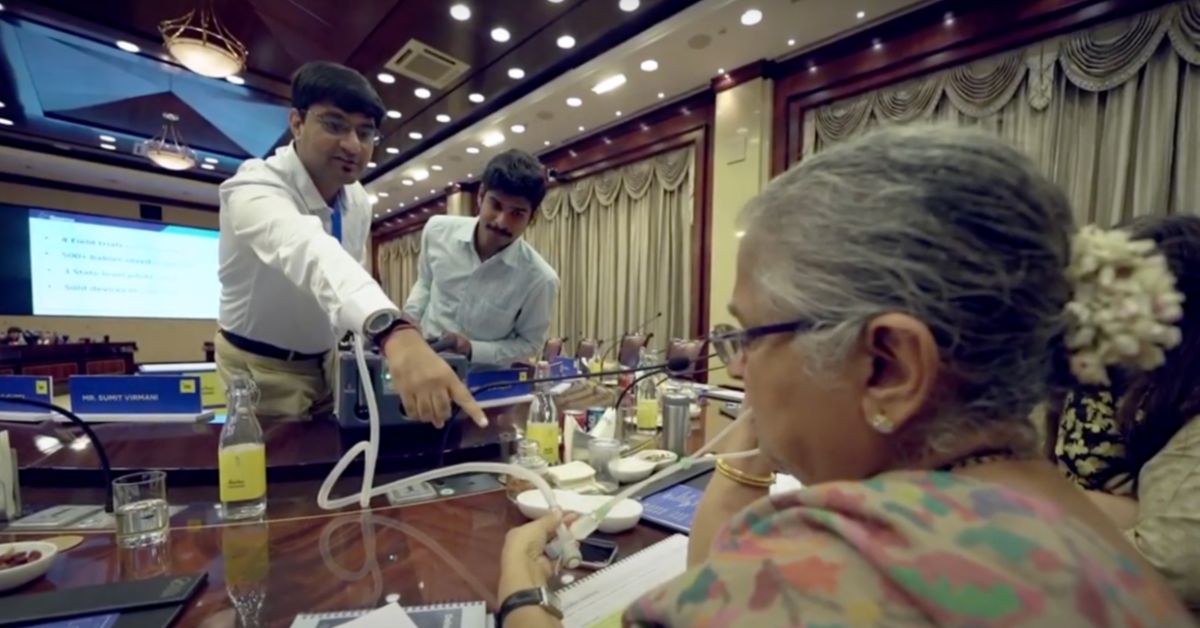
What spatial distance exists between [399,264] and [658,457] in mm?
10178

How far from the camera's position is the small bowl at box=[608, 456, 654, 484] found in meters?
1.16

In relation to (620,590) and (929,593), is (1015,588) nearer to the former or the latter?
(929,593)

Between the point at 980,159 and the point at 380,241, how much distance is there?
11650 millimetres

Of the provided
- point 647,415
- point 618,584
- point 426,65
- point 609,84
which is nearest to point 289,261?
point 618,584

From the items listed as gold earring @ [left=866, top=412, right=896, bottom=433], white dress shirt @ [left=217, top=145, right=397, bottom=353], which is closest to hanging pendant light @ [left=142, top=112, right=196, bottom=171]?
white dress shirt @ [left=217, top=145, right=397, bottom=353]

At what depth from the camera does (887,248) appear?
0.45m

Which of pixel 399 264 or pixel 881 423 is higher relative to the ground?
pixel 399 264

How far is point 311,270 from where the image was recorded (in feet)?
3.63

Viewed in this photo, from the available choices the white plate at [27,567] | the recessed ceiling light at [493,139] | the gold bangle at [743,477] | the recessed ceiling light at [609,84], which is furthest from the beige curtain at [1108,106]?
the recessed ceiling light at [493,139]

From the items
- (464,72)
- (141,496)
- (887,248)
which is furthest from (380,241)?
(887,248)

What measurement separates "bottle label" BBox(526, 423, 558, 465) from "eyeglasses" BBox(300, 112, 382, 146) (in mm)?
1093

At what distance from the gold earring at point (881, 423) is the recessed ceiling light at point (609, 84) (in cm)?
448

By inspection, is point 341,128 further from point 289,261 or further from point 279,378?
point 279,378

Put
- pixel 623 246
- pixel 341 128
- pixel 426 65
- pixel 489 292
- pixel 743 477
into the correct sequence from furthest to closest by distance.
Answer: pixel 623 246 → pixel 426 65 → pixel 489 292 → pixel 341 128 → pixel 743 477
